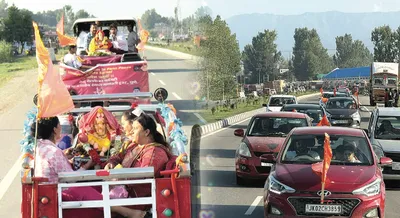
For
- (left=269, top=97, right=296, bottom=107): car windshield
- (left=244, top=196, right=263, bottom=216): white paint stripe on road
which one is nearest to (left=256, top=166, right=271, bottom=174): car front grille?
(left=244, top=196, right=263, bottom=216): white paint stripe on road

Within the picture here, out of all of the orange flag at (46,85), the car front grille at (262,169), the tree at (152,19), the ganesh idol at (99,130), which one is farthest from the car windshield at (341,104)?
the tree at (152,19)

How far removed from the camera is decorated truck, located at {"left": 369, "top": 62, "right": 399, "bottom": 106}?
58.5 metres

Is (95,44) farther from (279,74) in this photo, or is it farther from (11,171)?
(279,74)

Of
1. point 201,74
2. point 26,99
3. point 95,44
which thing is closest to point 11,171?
point 95,44

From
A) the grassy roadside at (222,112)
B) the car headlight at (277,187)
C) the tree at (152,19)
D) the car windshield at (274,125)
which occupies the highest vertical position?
the tree at (152,19)

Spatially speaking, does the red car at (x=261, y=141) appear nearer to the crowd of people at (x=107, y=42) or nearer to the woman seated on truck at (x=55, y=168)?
the crowd of people at (x=107, y=42)

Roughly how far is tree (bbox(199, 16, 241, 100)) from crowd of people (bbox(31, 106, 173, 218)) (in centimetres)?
3630

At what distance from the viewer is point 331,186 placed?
387 inches

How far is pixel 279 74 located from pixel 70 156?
152039 mm

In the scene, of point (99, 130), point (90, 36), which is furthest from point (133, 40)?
point (99, 130)

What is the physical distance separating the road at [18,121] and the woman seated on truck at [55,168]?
4.64 m

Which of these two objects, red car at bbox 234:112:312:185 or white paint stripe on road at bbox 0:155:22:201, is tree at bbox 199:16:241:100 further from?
white paint stripe on road at bbox 0:155:22:201

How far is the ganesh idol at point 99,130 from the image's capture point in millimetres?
8445

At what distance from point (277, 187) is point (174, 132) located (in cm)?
299
